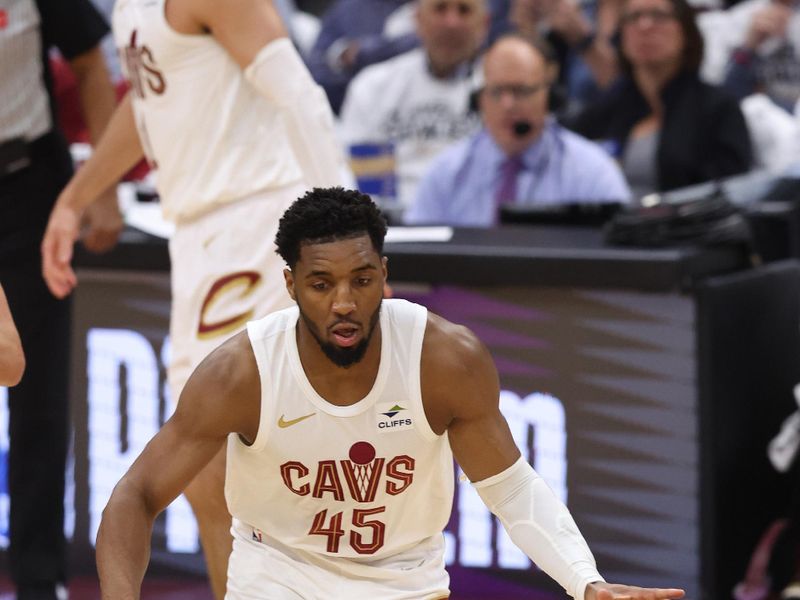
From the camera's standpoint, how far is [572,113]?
735cm

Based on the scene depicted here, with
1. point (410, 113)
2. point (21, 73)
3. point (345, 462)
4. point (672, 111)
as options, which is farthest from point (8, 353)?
point (410, 113)

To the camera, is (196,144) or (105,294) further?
(105,294)

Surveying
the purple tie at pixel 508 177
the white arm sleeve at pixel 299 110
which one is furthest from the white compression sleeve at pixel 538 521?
the purple tie at pixel 508 177

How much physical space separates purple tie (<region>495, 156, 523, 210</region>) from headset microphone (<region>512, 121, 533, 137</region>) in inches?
3.9

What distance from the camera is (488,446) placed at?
3.04 metres

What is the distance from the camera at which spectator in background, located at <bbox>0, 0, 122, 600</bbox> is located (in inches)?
171

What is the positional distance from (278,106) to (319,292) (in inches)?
37.9

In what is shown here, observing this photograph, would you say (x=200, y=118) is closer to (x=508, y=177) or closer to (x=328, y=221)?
(x=328, y=221)

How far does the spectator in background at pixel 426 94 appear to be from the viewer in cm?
723

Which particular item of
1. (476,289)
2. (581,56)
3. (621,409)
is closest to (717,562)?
(621,409)

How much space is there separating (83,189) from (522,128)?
7.70 ft

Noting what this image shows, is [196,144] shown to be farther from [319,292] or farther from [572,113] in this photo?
[572,113]

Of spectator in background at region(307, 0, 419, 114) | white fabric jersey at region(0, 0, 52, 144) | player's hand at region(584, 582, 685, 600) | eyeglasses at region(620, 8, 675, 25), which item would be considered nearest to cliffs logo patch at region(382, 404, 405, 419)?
player's hand at region(584, 582, 685, 600)

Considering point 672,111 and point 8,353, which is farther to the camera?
point 672,111
